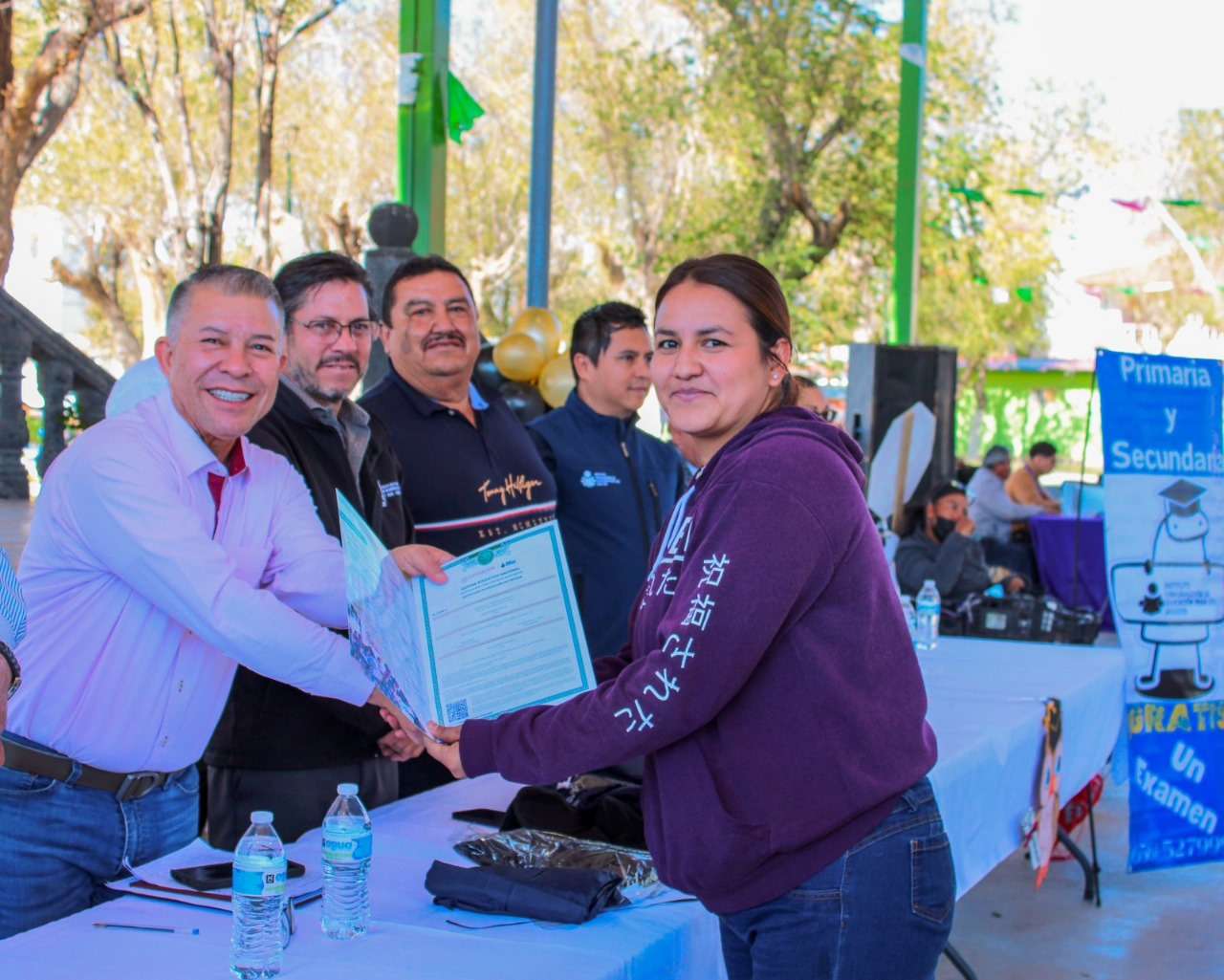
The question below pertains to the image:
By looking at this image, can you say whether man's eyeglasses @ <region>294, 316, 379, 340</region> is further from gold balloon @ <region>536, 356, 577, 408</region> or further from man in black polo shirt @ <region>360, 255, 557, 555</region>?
gold balloon @ <region>536, 356, 577, 408</region>

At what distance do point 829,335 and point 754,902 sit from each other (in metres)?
18.4

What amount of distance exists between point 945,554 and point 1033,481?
5295mm

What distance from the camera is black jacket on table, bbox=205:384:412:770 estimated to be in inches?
100

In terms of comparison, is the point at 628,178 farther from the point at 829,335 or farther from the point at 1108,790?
the point at 1108,790

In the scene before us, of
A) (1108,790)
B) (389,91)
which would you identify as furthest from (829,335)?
(1108,790)

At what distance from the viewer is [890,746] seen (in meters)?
1.64

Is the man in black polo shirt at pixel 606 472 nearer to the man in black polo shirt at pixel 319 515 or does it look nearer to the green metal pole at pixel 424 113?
the man in black polo shirt at pixel 319 515

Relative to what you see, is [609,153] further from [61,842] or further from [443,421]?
[61,842]

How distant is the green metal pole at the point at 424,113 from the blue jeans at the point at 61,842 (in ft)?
20.4

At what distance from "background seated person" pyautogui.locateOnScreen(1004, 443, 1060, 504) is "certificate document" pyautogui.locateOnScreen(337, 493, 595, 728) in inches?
390

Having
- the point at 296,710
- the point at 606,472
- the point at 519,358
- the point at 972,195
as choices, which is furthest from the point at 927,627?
the point at 972,195

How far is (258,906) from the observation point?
67.7 inches

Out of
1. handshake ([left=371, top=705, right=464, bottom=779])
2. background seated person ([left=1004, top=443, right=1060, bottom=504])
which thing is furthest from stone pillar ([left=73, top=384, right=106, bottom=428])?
background seated person ([left=1004, top=443, right=1060, bottom=504])

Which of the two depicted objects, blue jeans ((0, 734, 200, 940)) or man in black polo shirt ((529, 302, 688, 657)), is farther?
man in black polo shirt ((529, 302, 688, 657))
